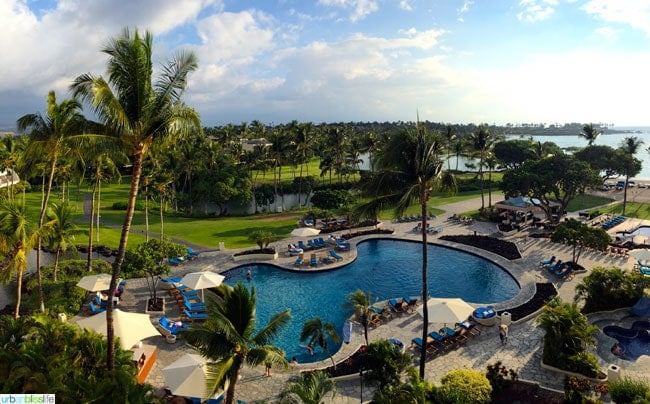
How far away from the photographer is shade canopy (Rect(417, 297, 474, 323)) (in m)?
18.2

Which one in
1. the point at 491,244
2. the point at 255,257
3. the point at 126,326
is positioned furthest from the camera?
the point at 491,244

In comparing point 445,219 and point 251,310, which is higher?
point 251,310

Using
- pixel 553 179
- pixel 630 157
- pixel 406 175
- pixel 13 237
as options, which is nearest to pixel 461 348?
pixel 406 175

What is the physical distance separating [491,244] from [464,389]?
22683 mm

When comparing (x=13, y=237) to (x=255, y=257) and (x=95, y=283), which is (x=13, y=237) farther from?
(x=255, y=257)

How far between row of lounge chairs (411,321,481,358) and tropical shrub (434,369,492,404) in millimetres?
3930

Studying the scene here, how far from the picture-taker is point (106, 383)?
11.2 meters

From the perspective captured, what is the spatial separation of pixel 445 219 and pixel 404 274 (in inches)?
673

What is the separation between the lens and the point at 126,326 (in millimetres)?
16750

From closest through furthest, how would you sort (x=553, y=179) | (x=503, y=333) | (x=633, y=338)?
(x=503, y=333) < (x=633, y=338) < (x=553, y=179)

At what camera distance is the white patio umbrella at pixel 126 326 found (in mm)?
16281

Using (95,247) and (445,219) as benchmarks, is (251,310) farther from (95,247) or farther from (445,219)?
(445,219)

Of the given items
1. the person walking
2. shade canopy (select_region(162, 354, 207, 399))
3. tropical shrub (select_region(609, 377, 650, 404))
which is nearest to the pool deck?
the person walking

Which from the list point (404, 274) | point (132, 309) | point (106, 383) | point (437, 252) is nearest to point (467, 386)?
point (106, 383)
